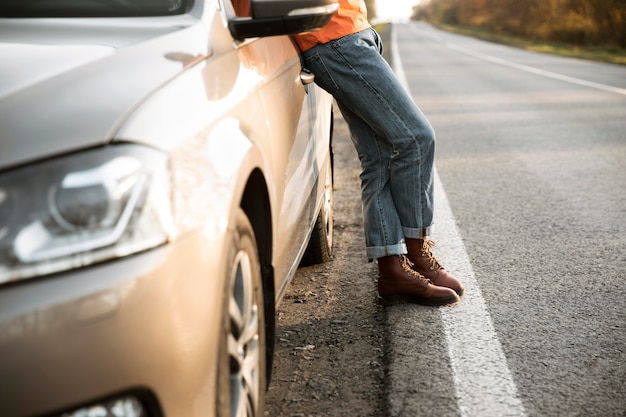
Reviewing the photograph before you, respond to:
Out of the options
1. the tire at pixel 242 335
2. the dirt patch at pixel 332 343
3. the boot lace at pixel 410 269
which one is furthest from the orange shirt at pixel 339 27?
the tire at pixel 242 335

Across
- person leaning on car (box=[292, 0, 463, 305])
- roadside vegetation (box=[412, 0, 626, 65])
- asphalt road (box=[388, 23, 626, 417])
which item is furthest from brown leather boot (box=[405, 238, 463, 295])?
roadside vegetation (box=[412, 0, 626, 65])

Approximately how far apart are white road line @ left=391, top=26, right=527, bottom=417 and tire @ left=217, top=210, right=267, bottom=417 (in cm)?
73

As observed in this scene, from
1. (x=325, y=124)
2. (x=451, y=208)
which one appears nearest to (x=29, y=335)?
(x=325, y=124)

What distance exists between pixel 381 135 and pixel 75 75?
6.01ft

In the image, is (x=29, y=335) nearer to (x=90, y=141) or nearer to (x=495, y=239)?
(x=90, y=141)

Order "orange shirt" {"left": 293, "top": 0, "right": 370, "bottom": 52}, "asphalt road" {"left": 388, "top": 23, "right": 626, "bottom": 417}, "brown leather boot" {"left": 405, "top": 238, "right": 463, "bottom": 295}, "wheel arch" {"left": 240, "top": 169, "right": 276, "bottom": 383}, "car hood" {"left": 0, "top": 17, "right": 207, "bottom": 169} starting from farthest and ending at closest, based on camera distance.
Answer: "brown leather boot" {"left": 405, "top": 238, "right": 463, "bottom": 295}
"orange shirt" {"left": 293, "top": 0, "right": 370, "bottom": 52}
"asphalt road" {"left": 388, "top": 23, "right": 626, "bottom": 417}
"wheel arch" {"left": 240, "top": 169, "right": 276, "bottom": 383}
"car hood" {"left": 0, "top": 17, "right": 207, "bottom": 169}

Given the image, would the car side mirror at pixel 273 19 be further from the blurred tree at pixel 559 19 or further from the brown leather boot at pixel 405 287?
the blurred tree at pixel 559 19

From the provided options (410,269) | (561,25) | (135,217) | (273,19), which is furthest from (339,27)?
(561,25)

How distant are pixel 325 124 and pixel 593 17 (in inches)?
1326

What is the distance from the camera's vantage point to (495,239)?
4695 millimetres

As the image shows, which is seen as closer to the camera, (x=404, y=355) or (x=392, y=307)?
(x=404, y=355)

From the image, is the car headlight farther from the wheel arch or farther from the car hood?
the wheel arch

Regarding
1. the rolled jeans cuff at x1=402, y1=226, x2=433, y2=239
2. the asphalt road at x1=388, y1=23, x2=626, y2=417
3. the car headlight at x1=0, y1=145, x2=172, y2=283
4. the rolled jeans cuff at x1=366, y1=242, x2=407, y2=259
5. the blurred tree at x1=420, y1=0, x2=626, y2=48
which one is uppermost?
the car headlight at x1=0, y1=145, x2=172, y2=283

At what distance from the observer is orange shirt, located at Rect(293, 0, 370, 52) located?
3314 mm
